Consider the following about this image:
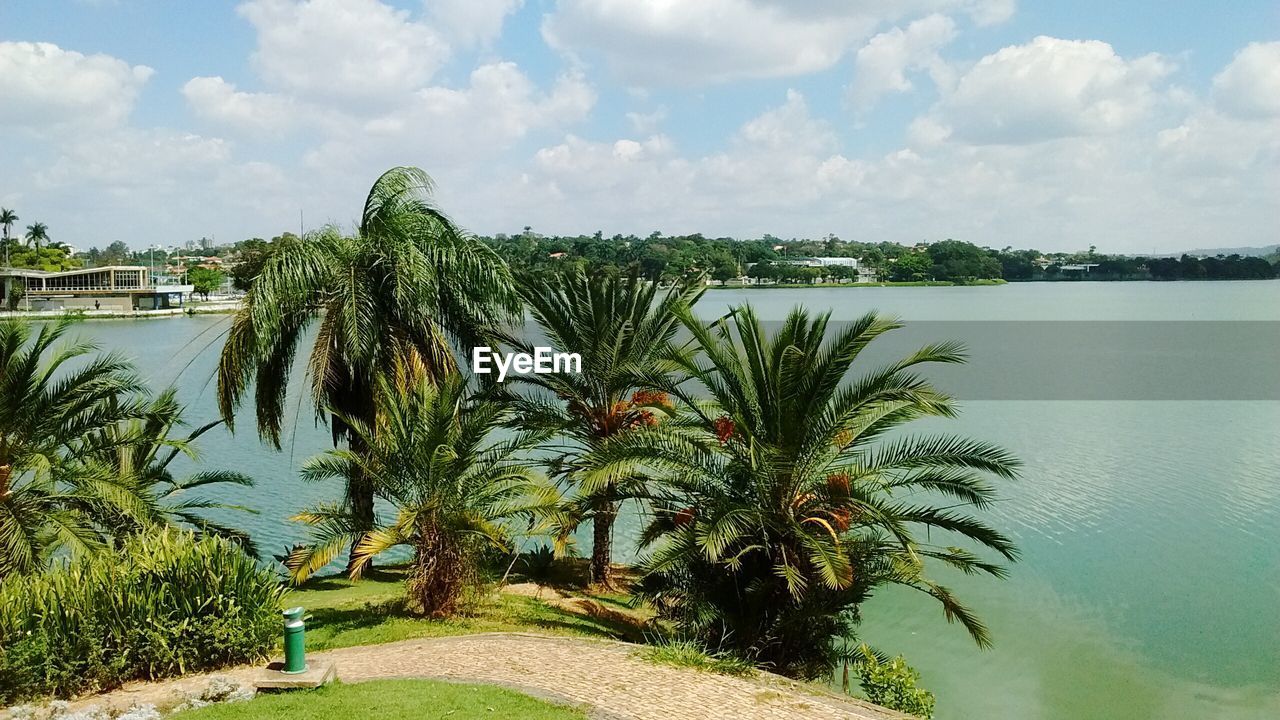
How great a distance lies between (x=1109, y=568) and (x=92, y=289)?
339ft

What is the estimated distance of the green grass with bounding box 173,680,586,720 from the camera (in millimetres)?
7297

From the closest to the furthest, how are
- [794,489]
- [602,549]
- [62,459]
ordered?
[794,489] → [62,459] → [602,549]

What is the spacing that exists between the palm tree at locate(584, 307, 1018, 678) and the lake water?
8.50 feet

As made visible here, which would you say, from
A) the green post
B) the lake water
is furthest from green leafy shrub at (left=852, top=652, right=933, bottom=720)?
the green post

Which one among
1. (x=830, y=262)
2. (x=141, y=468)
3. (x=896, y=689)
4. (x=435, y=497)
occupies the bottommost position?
(x=896, y=689)

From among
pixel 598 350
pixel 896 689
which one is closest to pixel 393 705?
pixel 896 689

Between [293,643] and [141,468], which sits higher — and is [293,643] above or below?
below

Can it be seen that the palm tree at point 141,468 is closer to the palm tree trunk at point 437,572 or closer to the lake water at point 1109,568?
the lake water at point 1109,568

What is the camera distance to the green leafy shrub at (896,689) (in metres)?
9.79

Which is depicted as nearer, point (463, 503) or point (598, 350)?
point (463, 503)

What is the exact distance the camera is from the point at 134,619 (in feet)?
28.0

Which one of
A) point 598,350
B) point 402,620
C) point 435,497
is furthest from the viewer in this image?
point 598,350

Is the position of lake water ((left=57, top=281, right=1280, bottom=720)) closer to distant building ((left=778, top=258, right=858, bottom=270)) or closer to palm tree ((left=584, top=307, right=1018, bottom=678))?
palm tree ((left=584, top=307, right=1018, bottom=678))

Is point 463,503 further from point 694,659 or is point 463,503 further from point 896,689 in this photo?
point 896,689
